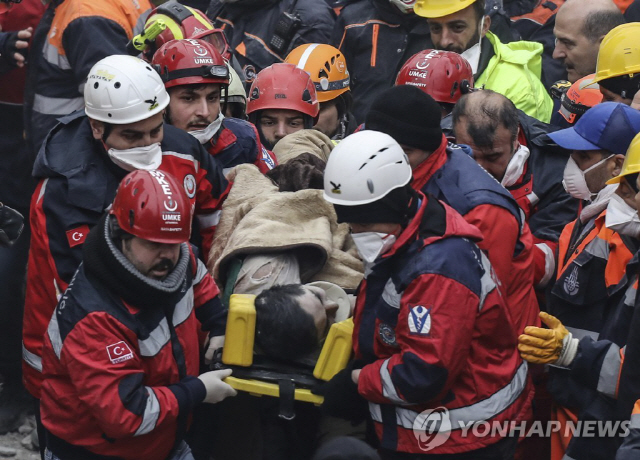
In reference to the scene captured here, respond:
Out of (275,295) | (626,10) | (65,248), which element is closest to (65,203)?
(65,248)

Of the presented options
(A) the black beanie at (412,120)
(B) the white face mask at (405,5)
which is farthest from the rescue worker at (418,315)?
(B) the white face mask at (405,5)

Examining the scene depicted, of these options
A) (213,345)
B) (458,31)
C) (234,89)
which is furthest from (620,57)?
(213,345)

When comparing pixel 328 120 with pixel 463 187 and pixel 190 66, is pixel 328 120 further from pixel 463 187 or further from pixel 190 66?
pixel 463 187

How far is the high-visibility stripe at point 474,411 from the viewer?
12.1 feet

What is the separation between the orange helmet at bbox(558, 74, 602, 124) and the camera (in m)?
5.69

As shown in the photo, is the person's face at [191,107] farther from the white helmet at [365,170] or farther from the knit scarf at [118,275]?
the white helmet at [365,170]

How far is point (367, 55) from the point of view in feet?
24.0

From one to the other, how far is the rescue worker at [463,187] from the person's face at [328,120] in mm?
2431

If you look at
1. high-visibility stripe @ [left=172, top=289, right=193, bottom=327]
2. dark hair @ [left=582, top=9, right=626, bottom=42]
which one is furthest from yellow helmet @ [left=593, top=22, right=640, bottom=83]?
high-visibility stripe @ [left=172, top=289, right=193, bottom=327]

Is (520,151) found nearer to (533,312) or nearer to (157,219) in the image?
(533,312)

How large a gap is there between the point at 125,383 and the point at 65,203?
106 cm

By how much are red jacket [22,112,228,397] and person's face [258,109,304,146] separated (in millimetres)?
1268

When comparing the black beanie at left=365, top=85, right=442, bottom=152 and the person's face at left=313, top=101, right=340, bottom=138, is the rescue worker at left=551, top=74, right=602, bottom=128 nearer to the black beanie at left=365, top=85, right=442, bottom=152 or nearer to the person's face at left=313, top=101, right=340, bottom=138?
the person's face at left=313, top=101, right=340, bottom=138

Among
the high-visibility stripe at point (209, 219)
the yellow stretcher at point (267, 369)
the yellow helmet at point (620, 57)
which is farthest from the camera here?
the yellow helmet at point (620, 57)
